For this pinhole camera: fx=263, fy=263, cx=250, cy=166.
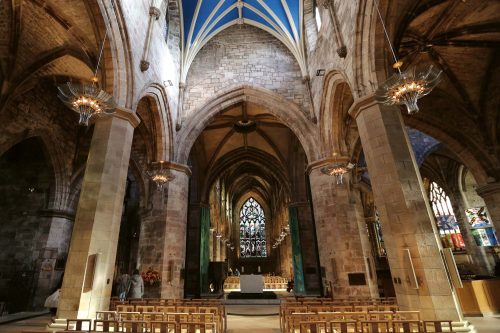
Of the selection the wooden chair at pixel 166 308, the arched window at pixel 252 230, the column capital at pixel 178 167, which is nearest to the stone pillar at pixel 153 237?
the column capital at pixel 178 167

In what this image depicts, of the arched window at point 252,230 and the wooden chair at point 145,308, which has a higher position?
the arched window at point 252,230

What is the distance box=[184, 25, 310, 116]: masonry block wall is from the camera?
12898 millimetres

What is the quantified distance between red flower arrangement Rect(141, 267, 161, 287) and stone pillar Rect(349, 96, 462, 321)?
7.34 meters

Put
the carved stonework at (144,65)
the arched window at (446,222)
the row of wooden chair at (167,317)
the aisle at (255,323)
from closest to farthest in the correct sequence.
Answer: the row of wooden chair at (167,317)
the aisle at (255,323)
the carved stonework at (144,65)
the arched window at (446,222)

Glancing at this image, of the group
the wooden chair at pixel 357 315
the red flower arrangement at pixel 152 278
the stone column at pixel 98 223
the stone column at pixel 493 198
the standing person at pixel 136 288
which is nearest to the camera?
the wooden chair at pixel 357 315

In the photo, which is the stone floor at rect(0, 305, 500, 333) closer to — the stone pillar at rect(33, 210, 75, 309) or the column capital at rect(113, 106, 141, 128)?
the stone pillar at rect(33, 210, 75, 309)

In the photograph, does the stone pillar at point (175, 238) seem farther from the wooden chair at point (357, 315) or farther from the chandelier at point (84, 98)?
the wooden chair at point (357, 315)

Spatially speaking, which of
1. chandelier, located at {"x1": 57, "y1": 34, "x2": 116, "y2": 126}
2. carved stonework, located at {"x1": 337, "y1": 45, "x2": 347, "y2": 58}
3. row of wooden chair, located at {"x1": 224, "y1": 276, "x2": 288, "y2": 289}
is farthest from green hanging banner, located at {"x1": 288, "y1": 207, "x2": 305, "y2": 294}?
chandelier, located at {"x1": 57, "y1": 34, "x2": 116, "y2": 126}

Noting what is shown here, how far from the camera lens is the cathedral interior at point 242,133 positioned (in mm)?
5566

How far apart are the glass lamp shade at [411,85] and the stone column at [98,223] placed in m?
6.29

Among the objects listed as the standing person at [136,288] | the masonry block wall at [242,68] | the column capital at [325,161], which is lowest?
the standing person at [136,288]

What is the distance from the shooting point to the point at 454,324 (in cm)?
451

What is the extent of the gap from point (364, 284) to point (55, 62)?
13555 millimetres

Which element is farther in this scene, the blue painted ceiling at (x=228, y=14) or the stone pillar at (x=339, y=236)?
the blue painted ceiling at (x=228, y=14)
